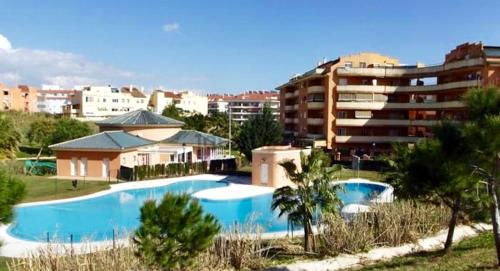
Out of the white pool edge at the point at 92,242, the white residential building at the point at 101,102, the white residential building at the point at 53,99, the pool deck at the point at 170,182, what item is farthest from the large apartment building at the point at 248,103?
the white pool edge at the point at 92,242

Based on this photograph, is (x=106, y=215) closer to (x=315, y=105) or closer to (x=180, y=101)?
(x=315, y=105)

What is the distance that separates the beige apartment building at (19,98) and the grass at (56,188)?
66.7 m

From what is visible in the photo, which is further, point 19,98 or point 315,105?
point 19,98

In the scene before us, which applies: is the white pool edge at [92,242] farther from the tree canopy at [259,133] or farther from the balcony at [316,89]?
the balcony at [316,89]

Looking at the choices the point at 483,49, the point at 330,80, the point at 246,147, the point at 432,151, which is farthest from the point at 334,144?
the point at 432,151

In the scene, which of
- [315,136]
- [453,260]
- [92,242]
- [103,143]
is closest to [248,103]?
[315,136]

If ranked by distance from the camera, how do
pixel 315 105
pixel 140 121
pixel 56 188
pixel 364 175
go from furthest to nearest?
pixel 315 105 < pixel 140 121 < pixel 364 175 < pixel 56 188

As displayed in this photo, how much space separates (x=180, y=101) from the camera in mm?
126438

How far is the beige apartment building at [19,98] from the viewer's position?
315 feet

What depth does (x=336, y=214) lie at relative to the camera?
45.2 feet

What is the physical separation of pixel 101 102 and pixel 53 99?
3881 cm

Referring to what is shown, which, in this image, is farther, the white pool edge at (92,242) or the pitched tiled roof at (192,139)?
the pitched tiled roof at (192,139)

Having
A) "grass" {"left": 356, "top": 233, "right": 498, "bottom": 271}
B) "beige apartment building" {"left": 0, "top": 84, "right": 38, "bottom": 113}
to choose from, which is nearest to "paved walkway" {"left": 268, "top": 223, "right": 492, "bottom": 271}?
"grass" {"left": 356, "top": 233, "right": 498, "bottom": 271}

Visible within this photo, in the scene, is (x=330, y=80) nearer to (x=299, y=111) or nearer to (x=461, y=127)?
(x=299, y=111)
